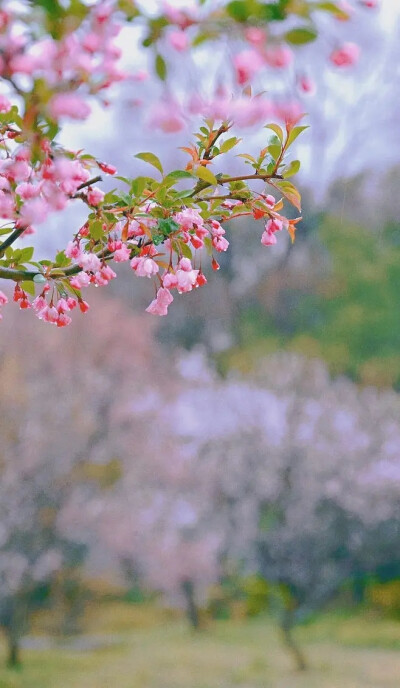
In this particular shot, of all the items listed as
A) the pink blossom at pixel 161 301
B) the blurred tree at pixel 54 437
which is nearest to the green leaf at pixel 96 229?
the pink blossom at pixel 161 301

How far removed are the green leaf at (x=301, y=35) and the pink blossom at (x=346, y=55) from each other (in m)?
0.03

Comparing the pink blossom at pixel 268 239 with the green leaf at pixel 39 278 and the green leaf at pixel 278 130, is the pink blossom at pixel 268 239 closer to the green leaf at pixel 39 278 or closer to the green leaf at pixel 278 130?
the green leaf at pixel 278 130

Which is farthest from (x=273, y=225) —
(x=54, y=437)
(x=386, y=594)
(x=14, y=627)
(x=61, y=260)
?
(x=386, y=594)

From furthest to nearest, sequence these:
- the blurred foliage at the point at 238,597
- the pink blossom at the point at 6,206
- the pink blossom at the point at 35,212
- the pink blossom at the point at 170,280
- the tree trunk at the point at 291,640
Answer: the blurred foliage at the point at 238,597, the tree trunk at the point at 291,640, the pink blossom at the point at 170,280, the pink blossom at the point at 6,206, the pink blossom at the point at 35,212

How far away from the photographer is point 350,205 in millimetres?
4414

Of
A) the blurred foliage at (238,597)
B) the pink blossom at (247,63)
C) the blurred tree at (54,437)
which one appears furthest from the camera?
the blurred foliage at (238,597)

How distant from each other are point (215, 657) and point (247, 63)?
375cm

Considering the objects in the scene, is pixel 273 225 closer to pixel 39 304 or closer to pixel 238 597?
pixel 39 304

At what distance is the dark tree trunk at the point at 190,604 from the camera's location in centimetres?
399

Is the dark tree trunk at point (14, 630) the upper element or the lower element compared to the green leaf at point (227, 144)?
lower

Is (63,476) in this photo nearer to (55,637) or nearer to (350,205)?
(55,637)

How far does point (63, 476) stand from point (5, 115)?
307 centimetres

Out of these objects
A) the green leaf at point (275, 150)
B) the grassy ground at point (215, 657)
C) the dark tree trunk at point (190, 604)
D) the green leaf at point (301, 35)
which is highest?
the green leaf at point (275, 150)

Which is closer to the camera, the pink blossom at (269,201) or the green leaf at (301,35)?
the green leaf at (301,35)
